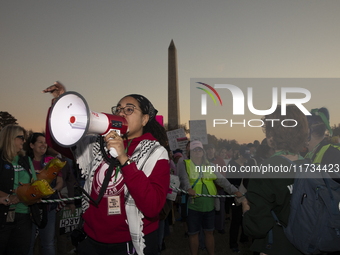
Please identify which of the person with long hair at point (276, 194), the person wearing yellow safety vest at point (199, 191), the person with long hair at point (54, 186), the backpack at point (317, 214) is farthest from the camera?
the person wearing yellow safety vest at point (199, 191)

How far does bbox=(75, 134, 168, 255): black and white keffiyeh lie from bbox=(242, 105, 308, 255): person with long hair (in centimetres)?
73

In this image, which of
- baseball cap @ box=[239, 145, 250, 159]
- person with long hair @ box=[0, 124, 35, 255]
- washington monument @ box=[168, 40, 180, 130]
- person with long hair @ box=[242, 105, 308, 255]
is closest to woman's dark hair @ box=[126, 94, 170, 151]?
person with long hair @ box=[242, 105, 308, 255]

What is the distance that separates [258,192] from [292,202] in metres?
0.22

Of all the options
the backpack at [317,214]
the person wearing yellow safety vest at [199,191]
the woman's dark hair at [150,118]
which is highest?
the woman's dark hair at [150,118]

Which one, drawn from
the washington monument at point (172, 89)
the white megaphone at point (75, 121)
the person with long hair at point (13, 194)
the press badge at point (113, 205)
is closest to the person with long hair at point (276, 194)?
the press badge at point (113, 205)

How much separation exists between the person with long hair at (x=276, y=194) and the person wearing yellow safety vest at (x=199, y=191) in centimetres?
223

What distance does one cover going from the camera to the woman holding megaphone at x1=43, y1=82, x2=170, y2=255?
1.47 m

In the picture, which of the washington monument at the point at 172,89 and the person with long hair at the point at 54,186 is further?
the washington monument at the point at 172,89

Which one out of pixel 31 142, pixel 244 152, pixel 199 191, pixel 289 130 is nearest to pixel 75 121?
pixel 289 130

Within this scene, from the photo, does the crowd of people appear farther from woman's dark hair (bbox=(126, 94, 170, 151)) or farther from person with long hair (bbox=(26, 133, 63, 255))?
person with long hair (bbox=(26, 133, 63, 255))

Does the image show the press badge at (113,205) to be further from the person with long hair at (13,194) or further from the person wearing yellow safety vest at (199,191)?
the person wearing yellow safety vest at (199,191)

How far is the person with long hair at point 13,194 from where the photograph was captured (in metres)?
2.89

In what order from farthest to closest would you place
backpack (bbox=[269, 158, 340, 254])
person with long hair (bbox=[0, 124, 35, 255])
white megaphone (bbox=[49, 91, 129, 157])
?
person with long hair (bbox=[0, 124, 35, 255]) → backpack (bbox=[269, 158, 340, 254]) → white megaphone (bbox=[49, 91, 129, 157])

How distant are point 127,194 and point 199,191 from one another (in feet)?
9.20
